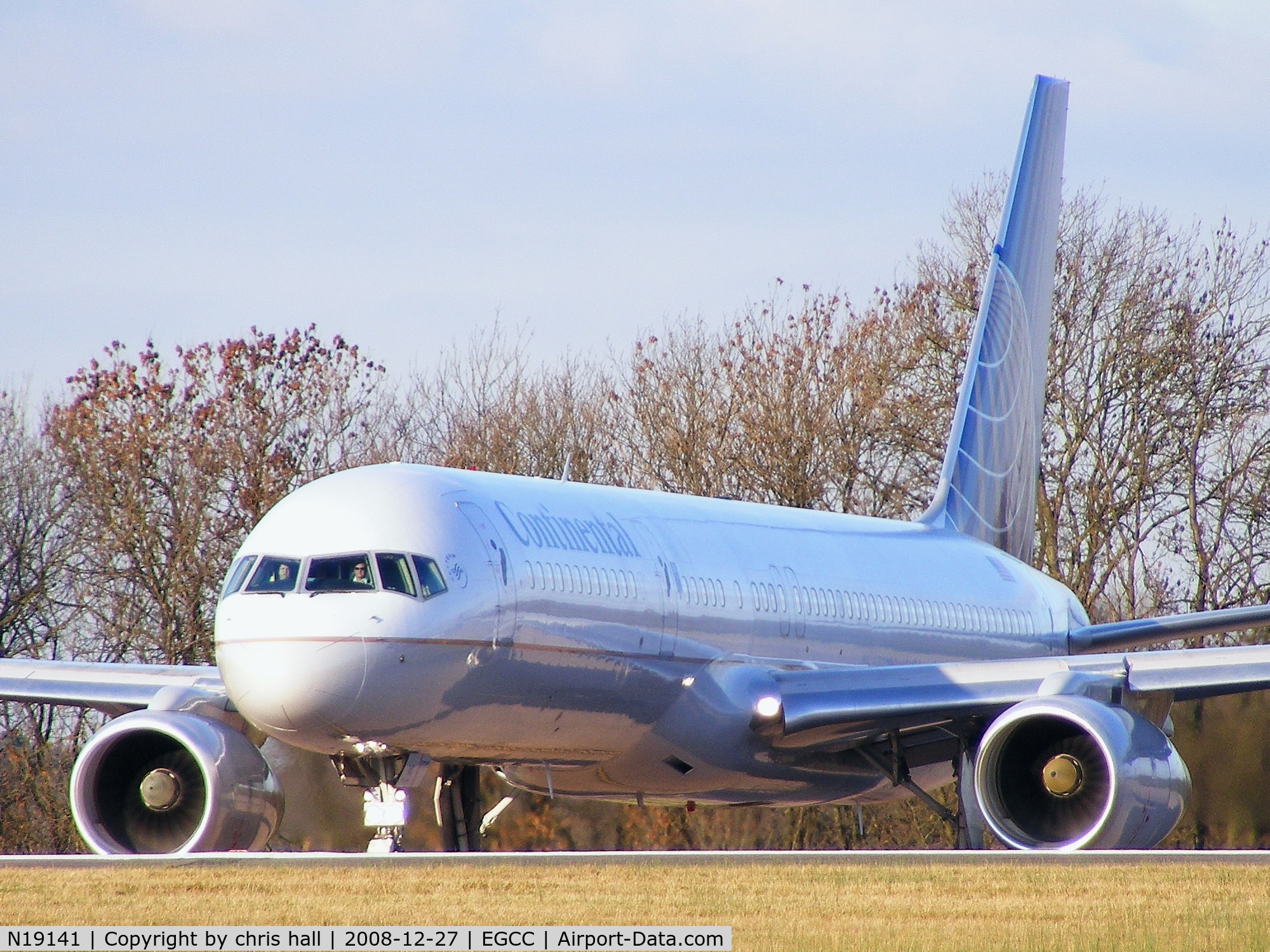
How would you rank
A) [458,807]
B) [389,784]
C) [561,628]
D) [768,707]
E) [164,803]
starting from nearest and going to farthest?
[389,784] < [561,628] < [164,803] < [458,807] < [768,707]

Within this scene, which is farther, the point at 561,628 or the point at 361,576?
the point at 561,628

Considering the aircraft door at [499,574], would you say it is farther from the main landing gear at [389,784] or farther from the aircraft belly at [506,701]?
the main landing gear at [389,784]

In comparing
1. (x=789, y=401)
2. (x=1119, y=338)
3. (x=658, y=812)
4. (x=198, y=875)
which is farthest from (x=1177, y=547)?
(x=198, y=875)

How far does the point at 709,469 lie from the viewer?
3594cm

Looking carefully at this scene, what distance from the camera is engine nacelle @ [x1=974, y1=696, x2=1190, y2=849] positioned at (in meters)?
14.8

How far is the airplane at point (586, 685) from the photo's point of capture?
46.9ft

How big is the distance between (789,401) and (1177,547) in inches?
271

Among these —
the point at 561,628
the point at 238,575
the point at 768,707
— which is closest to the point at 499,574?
the point at 561,628

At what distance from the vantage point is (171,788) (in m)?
15.5

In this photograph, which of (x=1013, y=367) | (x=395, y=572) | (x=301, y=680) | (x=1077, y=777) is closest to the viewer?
(x=301, y=680)

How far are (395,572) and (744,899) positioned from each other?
4.18 meters

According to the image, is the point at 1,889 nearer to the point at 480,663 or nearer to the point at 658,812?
the point at 480,663

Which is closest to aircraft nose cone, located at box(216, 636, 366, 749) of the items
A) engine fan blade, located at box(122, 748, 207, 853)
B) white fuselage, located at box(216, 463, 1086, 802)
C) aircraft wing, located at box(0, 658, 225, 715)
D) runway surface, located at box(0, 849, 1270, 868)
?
white fuselage, located at box(216, 463, 1086, 802)

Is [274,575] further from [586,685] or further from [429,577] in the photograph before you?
[586,685]
